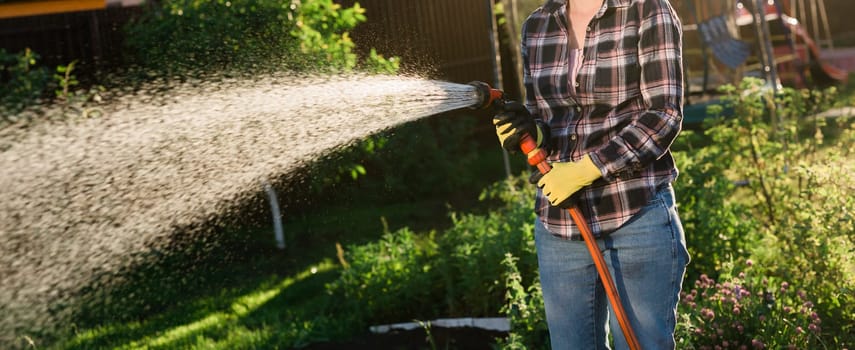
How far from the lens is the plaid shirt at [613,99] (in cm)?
212

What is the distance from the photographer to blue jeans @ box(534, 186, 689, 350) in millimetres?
2203

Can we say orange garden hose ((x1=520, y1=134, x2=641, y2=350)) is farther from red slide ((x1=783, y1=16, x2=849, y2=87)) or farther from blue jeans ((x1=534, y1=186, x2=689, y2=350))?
red slide ((x1=783, y1=16, x2=849, y2=87))

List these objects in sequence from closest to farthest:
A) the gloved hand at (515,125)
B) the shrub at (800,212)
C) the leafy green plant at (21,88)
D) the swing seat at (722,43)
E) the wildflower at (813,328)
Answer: the gloved hand at (515,125)
the wildflower at (813,328)
the shrub at (800,212)
the leafy green plant at (21,88)
the swing seat at (722,43)

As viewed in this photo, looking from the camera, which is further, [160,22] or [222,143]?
[160,22]

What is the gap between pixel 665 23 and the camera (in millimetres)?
2094

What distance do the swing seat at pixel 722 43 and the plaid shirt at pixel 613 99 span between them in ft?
20.6

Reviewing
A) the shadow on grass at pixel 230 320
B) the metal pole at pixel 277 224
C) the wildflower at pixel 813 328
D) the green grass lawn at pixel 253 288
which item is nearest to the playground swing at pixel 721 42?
the green grass lawn at pixel 253 288

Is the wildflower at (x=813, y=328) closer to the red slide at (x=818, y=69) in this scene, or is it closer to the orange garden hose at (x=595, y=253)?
the orange garden hose at (x=595, y=253)

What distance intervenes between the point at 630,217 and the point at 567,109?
0.33 m

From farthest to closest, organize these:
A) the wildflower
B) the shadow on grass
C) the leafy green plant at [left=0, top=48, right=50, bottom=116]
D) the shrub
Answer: the leafy green plant at [left=0, top=48, right=50, bottom=116]
the shadow on grass
the shrub
the wildflower

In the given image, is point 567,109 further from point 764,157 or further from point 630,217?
point 764,157

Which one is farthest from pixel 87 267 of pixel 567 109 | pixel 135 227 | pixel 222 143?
pixel 567 109

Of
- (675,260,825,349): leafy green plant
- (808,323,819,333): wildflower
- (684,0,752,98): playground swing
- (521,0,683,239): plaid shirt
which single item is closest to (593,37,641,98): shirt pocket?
(521,0,683,239): plaid shirt

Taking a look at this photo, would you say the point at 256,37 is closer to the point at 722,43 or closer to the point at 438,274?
the point at 438,274
